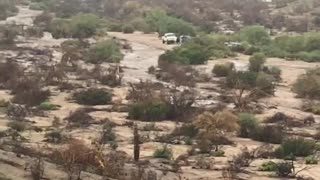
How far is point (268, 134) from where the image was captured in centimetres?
2495

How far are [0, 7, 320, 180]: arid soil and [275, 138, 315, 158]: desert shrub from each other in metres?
1.31

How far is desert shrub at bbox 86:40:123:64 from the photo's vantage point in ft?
140

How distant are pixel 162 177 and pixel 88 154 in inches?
82.4

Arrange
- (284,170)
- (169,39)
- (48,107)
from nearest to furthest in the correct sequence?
(284,170)
(48,107)
(169,39)

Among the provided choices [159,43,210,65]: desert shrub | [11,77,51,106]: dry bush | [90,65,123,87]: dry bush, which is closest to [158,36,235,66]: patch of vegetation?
[159,43,210,65]: desert shrub

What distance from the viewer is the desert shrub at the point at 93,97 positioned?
30672mm

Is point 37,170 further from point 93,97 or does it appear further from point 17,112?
point 93,97

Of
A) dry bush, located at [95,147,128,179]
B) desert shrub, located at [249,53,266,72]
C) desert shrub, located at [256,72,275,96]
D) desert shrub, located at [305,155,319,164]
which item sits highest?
desert shrub, located at [249,53,266,72]

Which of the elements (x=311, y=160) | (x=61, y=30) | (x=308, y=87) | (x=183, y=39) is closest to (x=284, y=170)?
(x=311, y=160)

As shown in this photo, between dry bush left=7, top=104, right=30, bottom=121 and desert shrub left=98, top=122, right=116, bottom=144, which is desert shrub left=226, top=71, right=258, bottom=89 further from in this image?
dry bush left=7, top=104, right=30, bottom=121

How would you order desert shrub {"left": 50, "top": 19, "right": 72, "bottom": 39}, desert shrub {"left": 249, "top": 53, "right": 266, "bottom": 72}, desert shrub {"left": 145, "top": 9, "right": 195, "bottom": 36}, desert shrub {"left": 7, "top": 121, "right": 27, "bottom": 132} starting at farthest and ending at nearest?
desert shrub {"left": 145, "top": 9, "right": 195, "bottom": 36} < desert shrub {"left": 50, "top": 19, "right": 72, "bottom": 39} < desert shrub {"left": 249, "top": 53, "right": 266, "bottom": 72} < desert shrub {"left": 7, "top": 121, "right": 27, "bottom": 132}

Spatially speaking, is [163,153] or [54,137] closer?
[163,153]

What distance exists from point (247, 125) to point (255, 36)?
91.0 feet

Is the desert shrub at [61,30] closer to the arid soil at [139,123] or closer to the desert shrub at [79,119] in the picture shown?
the arid soil at [139,123]
